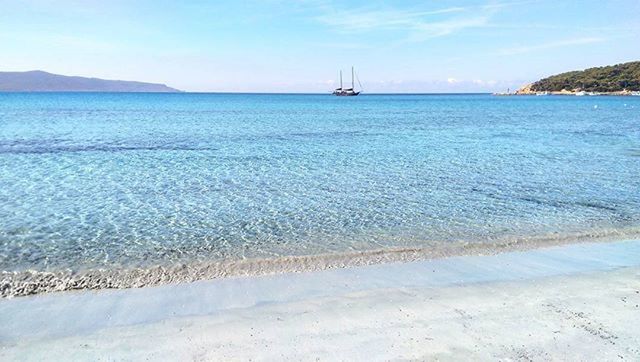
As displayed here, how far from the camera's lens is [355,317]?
7094mm

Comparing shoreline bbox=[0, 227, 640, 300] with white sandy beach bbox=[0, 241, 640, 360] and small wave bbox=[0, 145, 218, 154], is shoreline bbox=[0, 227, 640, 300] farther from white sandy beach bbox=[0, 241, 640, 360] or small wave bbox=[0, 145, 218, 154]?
small wave bbox=[0, 145, 218, 154]

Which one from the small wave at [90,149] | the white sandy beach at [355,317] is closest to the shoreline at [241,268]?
the white sandy beach at [355,317]

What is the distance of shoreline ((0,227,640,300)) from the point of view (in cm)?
854

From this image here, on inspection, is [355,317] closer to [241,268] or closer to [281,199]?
[241,268]

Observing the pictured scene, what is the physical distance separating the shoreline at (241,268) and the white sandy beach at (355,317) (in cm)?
33

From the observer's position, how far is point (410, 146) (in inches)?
1207

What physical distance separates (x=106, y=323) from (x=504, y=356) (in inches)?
218

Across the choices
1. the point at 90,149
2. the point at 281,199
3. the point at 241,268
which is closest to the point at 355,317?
the point at 241,268

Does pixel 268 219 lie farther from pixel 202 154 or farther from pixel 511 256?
pixel 202 154

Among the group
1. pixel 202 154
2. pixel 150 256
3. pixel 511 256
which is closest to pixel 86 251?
pixel 150 256

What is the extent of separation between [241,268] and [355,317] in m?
3.19

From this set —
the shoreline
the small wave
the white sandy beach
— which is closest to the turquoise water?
the small wave

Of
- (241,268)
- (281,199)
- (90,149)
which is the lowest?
(241,268)

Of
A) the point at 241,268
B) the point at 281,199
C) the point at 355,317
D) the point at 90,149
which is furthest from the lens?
the point at 90,149
